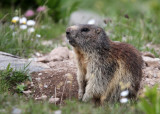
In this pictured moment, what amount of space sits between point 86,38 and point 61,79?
3.21 feet

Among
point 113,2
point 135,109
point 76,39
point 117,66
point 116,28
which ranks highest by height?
point 113,2

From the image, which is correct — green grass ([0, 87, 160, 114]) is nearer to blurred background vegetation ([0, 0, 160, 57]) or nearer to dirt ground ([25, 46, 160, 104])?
dirt ground ([25, 46, 160, 104])

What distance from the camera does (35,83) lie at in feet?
17.9

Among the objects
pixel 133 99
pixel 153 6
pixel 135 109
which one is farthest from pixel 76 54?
pixel 153 6

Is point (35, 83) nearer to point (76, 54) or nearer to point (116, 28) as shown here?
point (76, 54)

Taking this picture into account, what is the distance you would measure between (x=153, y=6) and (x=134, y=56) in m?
6.70

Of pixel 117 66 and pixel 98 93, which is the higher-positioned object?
pixel 117 66

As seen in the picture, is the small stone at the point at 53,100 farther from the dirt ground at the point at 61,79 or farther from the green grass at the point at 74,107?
the green grass at the point at 74,107

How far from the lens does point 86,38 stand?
4973 mm

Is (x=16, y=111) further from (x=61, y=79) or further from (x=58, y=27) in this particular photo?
(x=58, y=27)

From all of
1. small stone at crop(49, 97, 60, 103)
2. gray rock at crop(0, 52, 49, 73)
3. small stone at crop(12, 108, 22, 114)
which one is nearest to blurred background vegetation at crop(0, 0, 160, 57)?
gray rock at crop(0, 52, 49, 73)

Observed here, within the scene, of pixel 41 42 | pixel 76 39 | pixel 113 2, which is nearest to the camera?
pixel 76 39

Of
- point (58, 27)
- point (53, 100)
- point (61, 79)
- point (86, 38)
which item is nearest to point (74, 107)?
point (53, 100)

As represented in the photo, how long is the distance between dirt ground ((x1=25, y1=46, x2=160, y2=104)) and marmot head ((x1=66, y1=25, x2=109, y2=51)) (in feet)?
1.75
